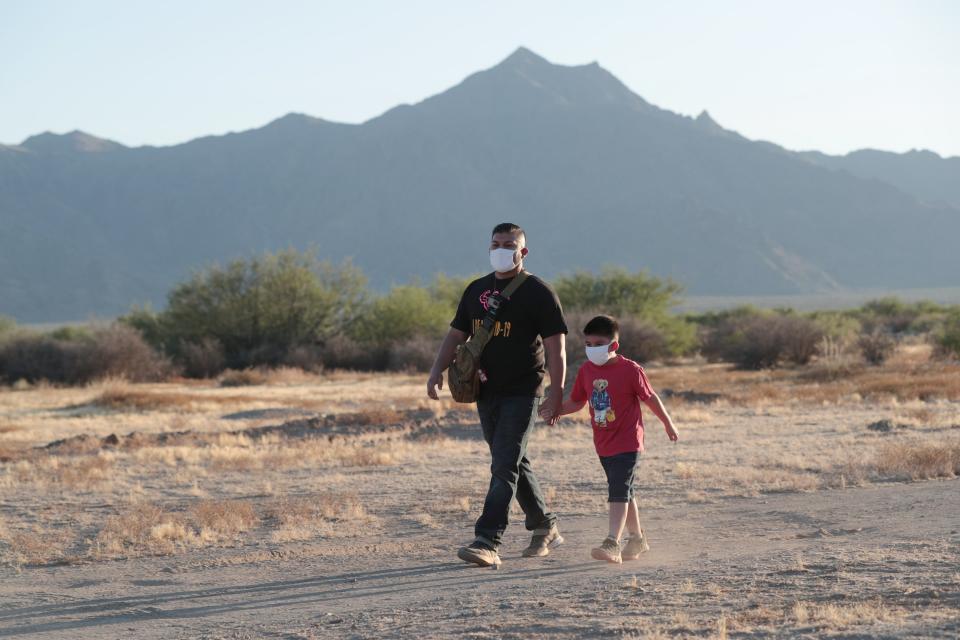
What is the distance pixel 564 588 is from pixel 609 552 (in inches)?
30.0

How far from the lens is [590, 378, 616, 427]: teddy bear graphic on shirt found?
783 centimetres

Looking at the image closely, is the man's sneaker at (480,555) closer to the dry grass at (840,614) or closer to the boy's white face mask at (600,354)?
the boy's white face mask at (600,354)

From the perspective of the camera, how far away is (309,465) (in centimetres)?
1511

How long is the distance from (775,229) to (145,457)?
586 ft

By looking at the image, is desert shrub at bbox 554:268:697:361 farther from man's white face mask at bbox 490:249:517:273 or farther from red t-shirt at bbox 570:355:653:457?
man's white face mask at bbox 490:249:517:273

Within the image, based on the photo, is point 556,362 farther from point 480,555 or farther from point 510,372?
point 480,555

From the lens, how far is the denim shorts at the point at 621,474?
7758mm

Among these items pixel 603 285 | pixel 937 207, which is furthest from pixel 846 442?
pixel 937 207

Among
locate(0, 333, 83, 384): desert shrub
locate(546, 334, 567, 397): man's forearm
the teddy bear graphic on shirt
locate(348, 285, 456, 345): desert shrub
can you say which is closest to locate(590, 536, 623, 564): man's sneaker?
the teddy bear graphic on shirt

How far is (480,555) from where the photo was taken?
768 cm

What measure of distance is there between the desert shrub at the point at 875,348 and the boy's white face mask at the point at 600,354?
3035 centimetres

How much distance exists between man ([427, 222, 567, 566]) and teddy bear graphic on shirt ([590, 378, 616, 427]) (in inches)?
9.2

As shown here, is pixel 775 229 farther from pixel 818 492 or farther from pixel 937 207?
pixel 818 492

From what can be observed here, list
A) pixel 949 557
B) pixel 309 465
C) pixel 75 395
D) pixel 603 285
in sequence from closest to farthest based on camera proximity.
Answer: pixel 949 557 → pixel 309 465 → pixel 75 395 → pixel 603 285
